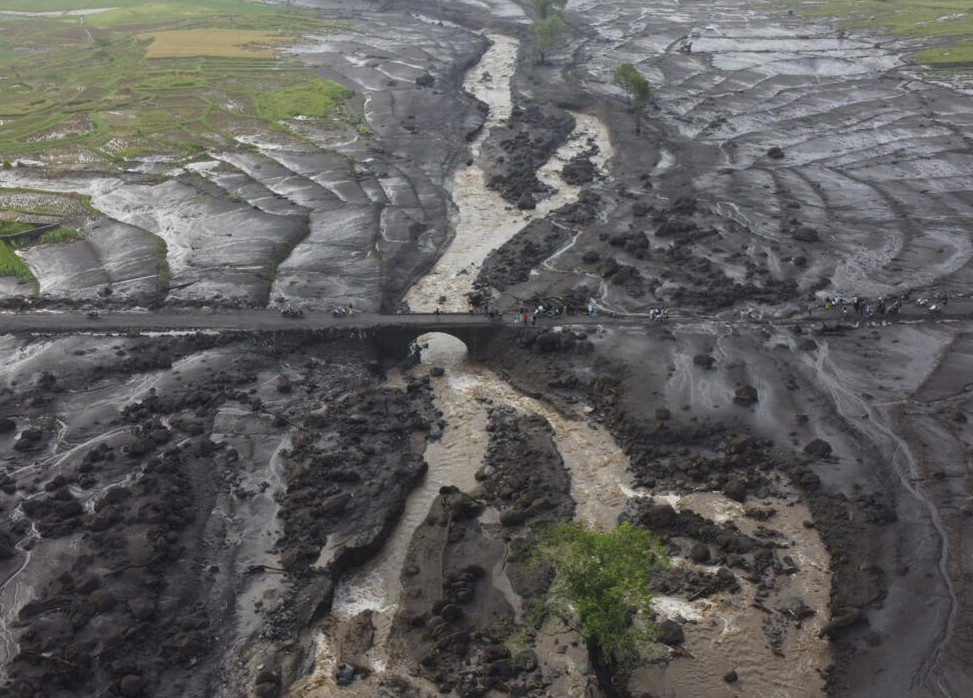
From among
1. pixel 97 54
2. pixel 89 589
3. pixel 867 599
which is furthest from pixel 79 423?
pixel 97 54

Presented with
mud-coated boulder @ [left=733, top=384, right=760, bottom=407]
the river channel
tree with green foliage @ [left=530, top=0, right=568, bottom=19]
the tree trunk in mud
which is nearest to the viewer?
the tree trunk in mud

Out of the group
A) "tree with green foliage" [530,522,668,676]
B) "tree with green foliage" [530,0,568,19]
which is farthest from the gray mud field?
"tree with green foliage" [530,0,568,19]

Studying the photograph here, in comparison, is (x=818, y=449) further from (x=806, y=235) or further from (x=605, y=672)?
(x=806, y=235)

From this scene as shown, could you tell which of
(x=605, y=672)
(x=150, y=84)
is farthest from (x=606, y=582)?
(x=150, y=84)

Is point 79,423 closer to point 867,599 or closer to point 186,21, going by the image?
point 867,599

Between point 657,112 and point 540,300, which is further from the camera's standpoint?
point 657,112

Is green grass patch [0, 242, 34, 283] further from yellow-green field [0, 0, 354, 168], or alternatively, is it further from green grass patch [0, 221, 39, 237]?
yellow-green field [0, 0, 354, 168]
